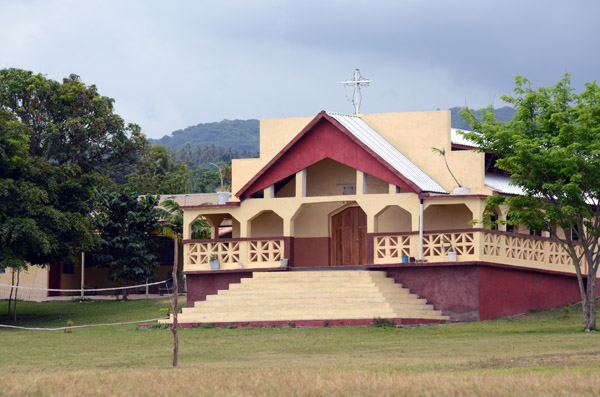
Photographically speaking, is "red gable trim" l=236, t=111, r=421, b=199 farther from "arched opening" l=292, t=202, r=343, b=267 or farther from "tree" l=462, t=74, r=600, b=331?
"tree" l=462, t=74, r=600, b=331

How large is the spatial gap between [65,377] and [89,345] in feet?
33.0

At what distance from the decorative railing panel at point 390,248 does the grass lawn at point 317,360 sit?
3751 millimetres

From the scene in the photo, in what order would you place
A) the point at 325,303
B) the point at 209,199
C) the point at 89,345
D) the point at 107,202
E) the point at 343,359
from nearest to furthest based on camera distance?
the point at 343,359
the point at 89,345
the point at 325,303
the point at 107,202
the point at 209,199

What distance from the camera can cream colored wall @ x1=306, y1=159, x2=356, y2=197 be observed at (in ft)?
131

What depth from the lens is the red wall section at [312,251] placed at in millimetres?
40188

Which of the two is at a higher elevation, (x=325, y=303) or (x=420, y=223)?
(x=420, y=223)

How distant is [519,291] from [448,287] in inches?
117

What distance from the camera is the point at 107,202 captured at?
49.4 metres

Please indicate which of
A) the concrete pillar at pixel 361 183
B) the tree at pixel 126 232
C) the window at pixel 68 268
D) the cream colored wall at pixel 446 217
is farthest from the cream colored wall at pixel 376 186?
the window at pixel 68 268

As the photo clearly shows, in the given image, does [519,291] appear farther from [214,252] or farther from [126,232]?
[126,232]

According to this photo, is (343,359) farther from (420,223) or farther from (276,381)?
(420,223)

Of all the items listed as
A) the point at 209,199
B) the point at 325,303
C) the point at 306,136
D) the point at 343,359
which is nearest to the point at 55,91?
the point at 209,199

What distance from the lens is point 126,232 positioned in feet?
164

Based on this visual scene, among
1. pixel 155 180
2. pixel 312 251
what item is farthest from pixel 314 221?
pixel 155 180
